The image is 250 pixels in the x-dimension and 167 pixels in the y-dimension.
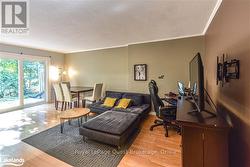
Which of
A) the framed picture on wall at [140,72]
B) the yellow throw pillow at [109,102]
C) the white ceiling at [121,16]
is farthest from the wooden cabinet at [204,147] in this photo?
the framed picture on wall at [140,72]

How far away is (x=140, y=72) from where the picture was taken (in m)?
4.84

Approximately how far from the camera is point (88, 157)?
7.45 feet

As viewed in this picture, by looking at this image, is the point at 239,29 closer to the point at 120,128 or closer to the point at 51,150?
the point at 120,128

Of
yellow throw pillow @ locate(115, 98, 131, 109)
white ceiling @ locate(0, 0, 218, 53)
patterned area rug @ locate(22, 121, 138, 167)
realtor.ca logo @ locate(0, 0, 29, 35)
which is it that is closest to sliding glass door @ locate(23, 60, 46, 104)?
realtor.ca logo @ locate(0, 0, 29, 35)

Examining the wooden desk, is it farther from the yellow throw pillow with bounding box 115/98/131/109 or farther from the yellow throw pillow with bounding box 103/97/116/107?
the yellow throw pillow with bounding box 103/97/116/107

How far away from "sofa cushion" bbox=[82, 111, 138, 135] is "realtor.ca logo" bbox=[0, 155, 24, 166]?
1.08 metres

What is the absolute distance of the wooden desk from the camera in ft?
4.31

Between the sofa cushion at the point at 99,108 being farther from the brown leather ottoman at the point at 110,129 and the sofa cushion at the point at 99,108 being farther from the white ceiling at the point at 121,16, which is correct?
the white ceiling at the point at 121,16

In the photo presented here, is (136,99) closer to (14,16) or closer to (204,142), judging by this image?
(204,142)

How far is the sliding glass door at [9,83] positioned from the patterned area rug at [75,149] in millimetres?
3039

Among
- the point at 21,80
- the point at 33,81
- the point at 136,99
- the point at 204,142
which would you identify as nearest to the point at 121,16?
the point at 204,142

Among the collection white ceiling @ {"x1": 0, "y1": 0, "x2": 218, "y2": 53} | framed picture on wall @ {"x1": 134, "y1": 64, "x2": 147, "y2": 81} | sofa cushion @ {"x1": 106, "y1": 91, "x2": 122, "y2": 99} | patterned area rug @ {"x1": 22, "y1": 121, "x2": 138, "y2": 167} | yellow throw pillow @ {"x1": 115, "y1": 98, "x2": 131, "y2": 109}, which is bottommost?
patterned area rug @ {"x1": 22, "y1": 121, "x2": 138, "y2": 167}

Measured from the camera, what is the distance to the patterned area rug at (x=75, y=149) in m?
2.17

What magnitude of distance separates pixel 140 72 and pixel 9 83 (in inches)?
185
